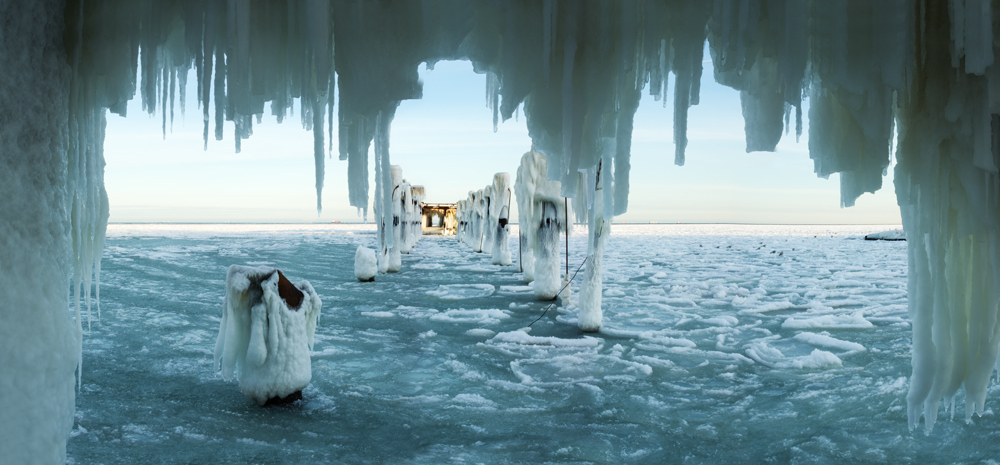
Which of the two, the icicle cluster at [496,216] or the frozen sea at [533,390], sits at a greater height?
the icicle cluster at [496,216]

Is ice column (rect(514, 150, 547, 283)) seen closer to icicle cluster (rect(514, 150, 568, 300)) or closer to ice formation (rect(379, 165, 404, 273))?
icicle cluster (rect(514, 150, 568, 300))

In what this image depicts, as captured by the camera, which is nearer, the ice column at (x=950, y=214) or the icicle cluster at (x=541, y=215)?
the ice column at (x=950, y=214)

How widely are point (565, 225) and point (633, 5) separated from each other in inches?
329

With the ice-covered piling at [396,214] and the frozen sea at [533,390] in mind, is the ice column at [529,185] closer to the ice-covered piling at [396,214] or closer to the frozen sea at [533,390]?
the frozen sea at [533,390]

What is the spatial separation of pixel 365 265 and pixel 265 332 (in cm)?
991

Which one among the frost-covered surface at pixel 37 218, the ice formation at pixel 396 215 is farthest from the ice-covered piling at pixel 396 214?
the frost-covered surface at pixel 37 218

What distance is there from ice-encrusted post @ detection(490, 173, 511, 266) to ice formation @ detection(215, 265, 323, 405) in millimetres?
10261

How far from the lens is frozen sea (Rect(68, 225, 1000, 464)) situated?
13.3 ft

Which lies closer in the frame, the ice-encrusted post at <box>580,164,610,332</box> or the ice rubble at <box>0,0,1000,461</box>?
the ice rubble at <box>0,0,1000,461</box>

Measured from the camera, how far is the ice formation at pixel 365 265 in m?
14.2

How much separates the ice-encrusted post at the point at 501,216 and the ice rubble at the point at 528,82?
12.9 m

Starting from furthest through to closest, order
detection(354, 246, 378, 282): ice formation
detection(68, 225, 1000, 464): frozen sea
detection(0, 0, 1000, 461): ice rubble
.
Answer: detection(354, 246, 378, 282): ice formation < detection(68, 225, 1000, 464): frozen sea < detection(0, 0, 1000, 461): ice rubble

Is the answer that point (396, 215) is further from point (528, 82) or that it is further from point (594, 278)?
point (528, 82)

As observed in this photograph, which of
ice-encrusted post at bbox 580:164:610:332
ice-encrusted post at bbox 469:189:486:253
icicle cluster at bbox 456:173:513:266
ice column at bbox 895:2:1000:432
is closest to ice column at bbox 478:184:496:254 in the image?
icicle cluster at bbox 456:173:513:266
